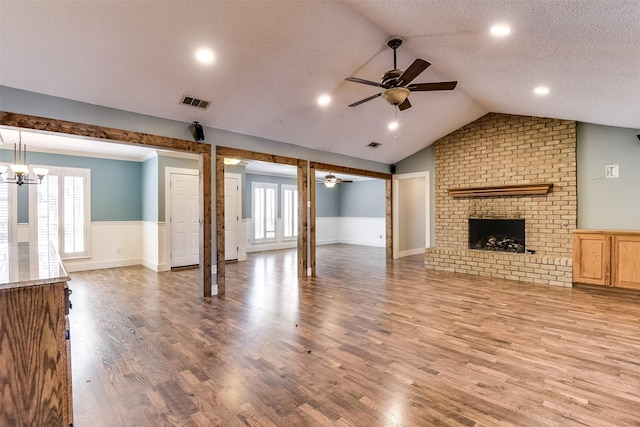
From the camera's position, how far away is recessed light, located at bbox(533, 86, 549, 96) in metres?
4.11

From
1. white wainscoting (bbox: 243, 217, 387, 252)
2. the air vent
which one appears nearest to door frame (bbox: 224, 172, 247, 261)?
white wainscoting (bbox: 243, 217, 387, 252)

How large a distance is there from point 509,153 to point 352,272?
13.0 ft

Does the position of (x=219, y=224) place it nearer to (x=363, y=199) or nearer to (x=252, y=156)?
(x=252, y=156)

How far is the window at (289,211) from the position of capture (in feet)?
34.9

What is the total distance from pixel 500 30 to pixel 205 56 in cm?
292

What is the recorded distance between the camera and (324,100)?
4.55 meters

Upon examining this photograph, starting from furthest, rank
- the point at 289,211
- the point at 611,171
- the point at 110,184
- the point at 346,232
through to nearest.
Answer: the point at 346,232 → the point at 289,211 → the point at 110,184 → the point at 611,171

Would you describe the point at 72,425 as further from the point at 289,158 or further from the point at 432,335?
the point at 289,158

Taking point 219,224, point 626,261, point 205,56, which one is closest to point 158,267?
point 219,224

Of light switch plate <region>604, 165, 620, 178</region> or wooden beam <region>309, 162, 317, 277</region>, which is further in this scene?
wooden beam <region>309, 162, 317, 277</region>

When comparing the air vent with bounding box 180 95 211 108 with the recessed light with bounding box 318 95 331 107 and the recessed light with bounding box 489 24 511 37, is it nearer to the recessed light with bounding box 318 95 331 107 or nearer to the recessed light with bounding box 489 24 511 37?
the recessed light with bounding box 318 95 331 107

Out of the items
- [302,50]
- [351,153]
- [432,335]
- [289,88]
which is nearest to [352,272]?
[351,153]

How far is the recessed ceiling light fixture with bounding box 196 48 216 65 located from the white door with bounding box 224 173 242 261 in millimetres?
4348

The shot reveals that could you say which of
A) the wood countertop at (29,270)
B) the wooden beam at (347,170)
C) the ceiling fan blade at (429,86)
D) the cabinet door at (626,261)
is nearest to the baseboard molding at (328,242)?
the wooden beam at (347,170)
